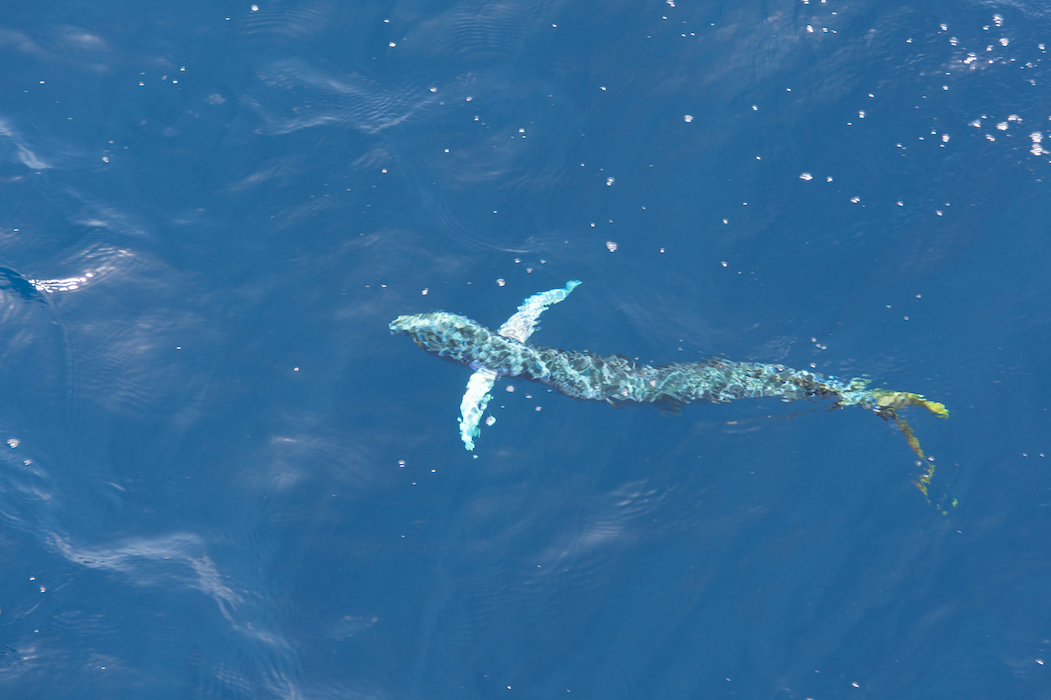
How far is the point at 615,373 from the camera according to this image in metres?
11.0

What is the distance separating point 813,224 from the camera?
1171 centimetres

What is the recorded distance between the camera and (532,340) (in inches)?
449

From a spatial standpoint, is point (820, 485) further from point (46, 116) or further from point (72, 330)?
point (46, 116)

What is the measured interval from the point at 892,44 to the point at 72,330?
16647 mm

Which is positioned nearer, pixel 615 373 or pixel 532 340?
pixel 615 373

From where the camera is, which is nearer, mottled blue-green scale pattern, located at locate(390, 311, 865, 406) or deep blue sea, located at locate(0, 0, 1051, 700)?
deep blue sea, located at locate(0, 0, 1051, 700)

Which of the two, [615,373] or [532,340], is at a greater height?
[532,340]

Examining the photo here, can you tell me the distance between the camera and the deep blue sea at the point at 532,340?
10250 millimetres

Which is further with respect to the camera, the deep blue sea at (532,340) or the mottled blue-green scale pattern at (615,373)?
the mottled blue-green scale pattern at (615,373)

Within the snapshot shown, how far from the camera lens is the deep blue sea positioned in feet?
33.6

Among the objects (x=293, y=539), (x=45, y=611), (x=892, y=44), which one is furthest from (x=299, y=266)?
(x=892, y=44)

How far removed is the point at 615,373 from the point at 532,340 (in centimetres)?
163

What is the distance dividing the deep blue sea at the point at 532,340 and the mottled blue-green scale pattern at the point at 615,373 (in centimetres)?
26

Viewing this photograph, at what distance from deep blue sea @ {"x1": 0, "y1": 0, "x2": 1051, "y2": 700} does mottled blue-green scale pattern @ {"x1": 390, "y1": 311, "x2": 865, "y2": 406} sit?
258mm
